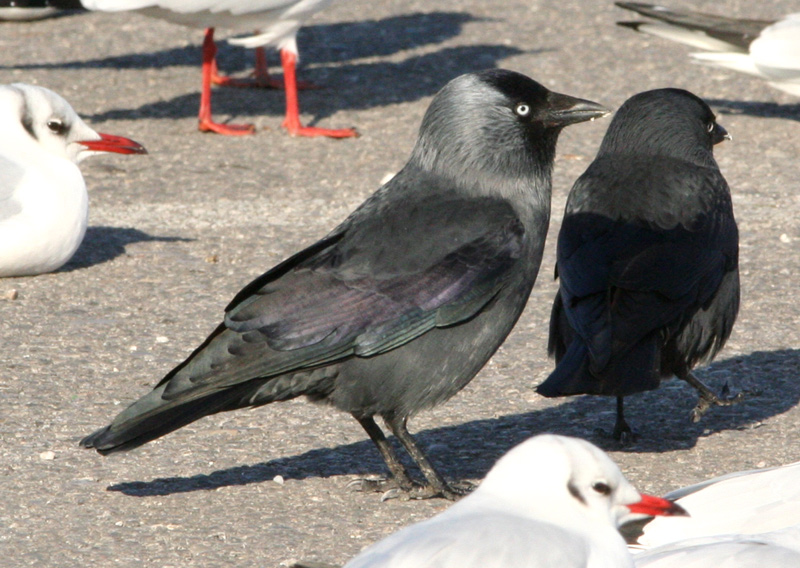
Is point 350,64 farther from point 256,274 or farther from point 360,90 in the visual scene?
point 256,274

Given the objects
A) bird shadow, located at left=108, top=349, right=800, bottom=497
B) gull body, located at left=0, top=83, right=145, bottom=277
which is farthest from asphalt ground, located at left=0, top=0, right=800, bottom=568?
gull body, located at left=0, top=83, right=145, bottom=277

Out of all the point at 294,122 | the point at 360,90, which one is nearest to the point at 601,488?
the point at 294,122

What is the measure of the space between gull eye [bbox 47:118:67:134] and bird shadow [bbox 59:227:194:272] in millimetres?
634

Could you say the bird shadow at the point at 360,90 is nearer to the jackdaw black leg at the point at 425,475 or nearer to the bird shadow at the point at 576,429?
the bird shadow at the point at 576,429

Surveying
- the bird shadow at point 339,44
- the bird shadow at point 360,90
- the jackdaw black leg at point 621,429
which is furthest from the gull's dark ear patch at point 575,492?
the bird shadow at point 339,44

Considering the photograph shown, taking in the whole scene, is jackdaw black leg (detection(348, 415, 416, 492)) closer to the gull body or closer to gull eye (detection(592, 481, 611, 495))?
gull eye (detection(592, 481, 611, 495))

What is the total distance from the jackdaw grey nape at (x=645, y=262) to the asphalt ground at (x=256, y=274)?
1.26ft

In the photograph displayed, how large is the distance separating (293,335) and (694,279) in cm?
143

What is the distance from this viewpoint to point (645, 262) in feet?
14.8

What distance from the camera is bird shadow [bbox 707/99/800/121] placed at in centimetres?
882

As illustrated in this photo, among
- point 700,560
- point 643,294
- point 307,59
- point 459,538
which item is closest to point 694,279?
point 643,294

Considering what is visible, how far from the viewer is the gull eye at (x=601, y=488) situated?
2.80m

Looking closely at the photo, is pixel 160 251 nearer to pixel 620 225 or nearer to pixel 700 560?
pixel 620 225

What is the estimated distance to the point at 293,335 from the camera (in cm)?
409
